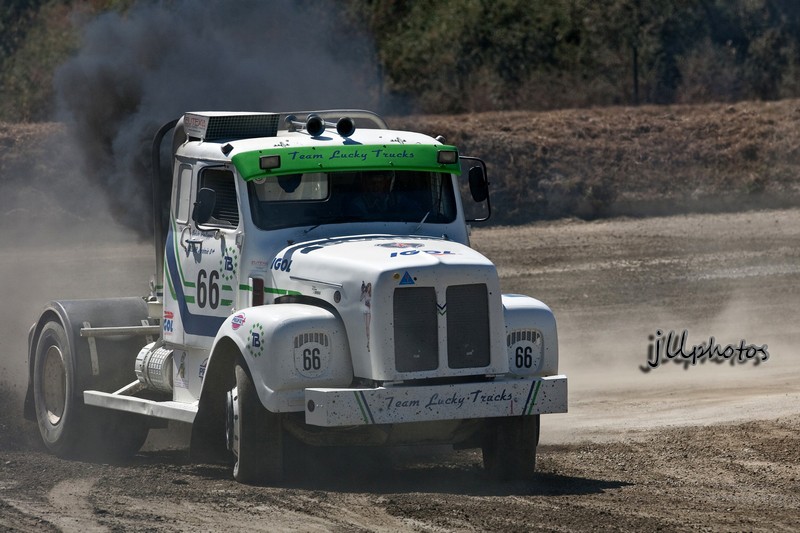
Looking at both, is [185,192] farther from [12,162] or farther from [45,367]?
[12,162]

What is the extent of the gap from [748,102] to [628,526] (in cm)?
2328

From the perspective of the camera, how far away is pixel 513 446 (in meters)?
10.9

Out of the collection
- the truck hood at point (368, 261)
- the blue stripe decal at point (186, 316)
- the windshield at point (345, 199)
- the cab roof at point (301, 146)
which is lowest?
the blue stripe decal at point (186, 316)

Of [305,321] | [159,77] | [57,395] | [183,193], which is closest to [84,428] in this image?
[57,395]

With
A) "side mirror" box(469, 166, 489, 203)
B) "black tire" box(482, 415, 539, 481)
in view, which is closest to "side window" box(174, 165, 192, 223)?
"side mirror" box(469, 166, 489, 203)

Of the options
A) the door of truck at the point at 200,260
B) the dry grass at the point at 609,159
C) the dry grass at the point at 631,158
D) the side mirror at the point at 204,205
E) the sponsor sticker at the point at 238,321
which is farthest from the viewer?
the dry grass at the point at 631,158

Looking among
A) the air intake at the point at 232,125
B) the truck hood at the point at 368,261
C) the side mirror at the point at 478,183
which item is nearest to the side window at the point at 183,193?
the air intake at the point at 232,125

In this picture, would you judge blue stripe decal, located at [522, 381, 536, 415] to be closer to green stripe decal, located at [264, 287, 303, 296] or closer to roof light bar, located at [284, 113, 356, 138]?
green stripe decal, located at [264, 287, 303, 296]

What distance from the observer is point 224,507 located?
9906mm

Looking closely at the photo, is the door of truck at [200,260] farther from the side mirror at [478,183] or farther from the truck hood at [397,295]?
the side mirror at [478,183]

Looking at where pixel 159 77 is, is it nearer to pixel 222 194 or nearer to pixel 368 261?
pixel 222 194

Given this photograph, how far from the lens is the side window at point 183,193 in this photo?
39.9ft

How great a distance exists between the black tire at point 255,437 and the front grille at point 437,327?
108 centimetres

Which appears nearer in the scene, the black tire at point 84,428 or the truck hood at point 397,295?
the truck hood at point 397,295
